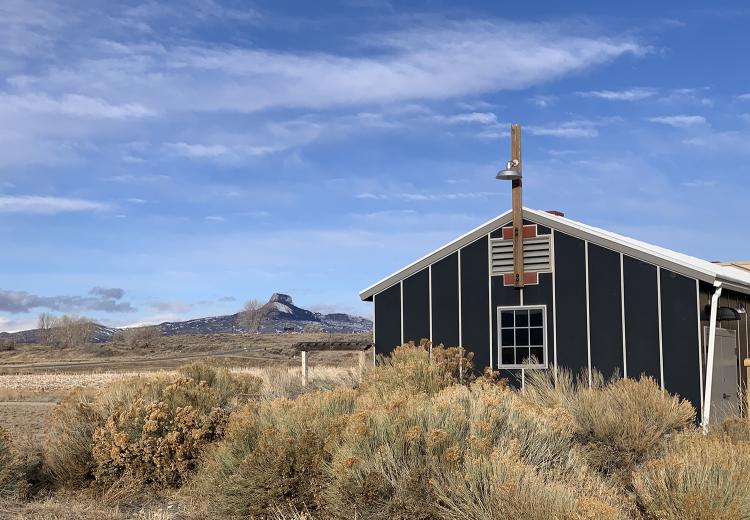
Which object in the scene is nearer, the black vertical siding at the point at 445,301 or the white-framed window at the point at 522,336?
the white-framed window at the point at 522,336

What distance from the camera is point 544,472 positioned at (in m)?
6.66

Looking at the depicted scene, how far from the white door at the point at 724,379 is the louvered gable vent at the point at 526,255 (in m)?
3.10

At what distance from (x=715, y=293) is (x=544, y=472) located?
27.1ft

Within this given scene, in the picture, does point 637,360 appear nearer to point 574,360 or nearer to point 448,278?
point 574,360

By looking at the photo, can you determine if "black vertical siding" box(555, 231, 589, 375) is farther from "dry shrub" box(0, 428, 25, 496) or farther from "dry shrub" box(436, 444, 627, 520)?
"dry shrub" box(0, 428, 25, 496)

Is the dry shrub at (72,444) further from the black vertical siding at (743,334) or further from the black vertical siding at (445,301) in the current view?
the black vertical siding at (743,334)

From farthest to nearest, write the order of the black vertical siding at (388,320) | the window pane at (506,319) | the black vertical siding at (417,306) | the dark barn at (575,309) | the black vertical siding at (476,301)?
the black vertical siding at (388,320) → the black vertical siding at (417,306) → the black vertical siding at (476,301) → the window pane at (506,319) → the dark barn at (575,309)

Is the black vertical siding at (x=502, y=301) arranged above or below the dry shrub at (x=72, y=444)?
above

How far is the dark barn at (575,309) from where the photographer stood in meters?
14.0

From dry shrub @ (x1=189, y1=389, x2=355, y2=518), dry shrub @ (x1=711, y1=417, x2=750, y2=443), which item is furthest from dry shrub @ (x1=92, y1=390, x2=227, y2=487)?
dry shrub @ (x1=711, y1=417, x2=750, y2=443)

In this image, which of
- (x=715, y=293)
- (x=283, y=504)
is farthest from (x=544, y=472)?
(x=715, y=293)

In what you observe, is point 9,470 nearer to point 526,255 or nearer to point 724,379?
point 526,255

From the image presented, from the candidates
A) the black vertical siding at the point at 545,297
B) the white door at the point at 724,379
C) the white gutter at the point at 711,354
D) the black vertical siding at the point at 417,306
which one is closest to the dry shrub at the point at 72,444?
the black vertical siding at the point at 417,306

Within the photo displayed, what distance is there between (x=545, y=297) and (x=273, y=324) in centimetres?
11881
